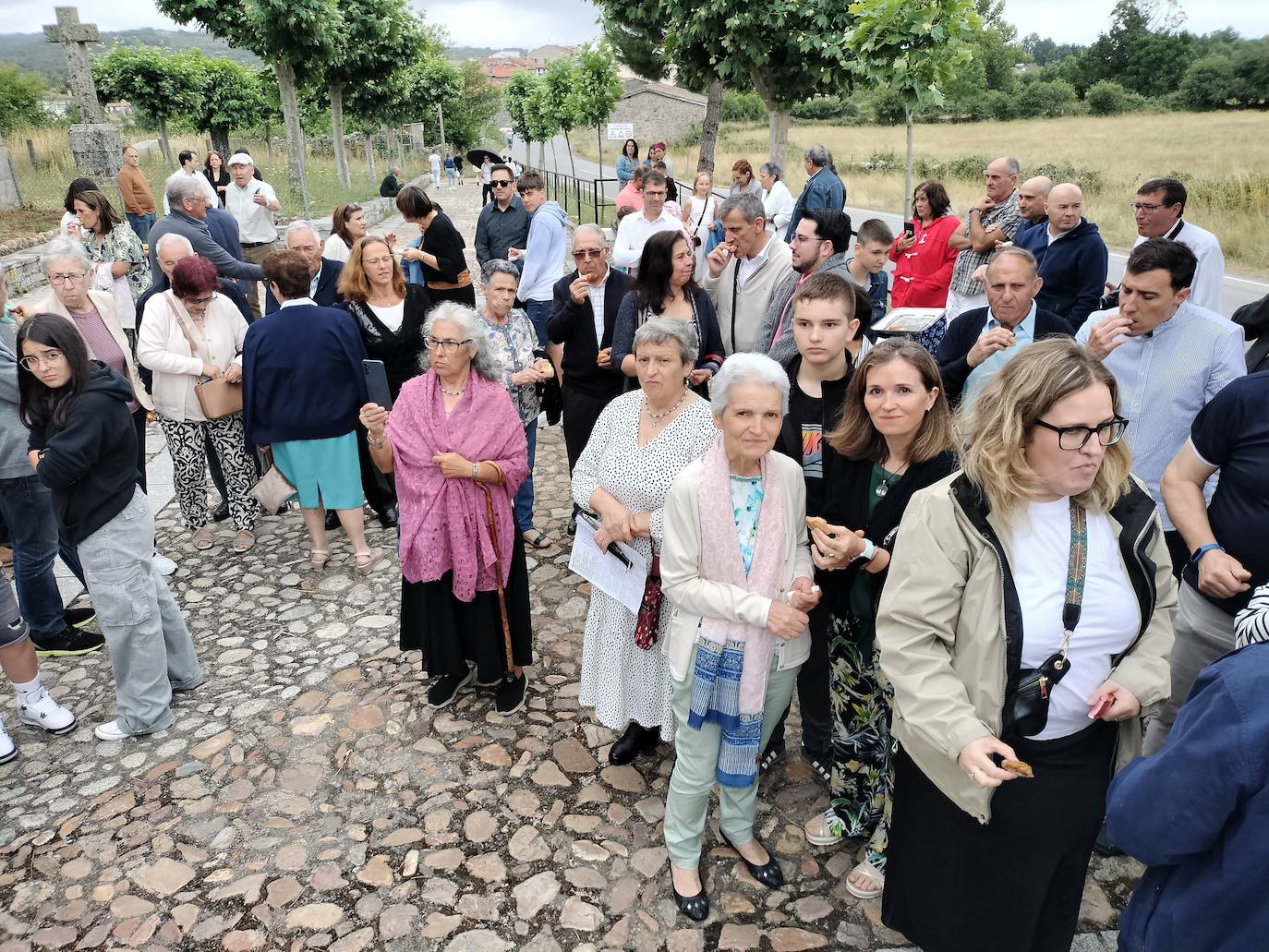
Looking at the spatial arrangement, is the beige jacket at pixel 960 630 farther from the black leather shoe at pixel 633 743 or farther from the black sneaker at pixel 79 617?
the black sneaker at pixel 79 617

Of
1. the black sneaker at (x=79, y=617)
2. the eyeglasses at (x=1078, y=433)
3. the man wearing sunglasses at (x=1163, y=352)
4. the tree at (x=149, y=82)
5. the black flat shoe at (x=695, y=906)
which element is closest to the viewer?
the eyeglasses at (x=1078, y=433)

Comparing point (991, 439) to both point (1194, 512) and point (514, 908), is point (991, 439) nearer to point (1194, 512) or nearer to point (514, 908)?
point (1194, 512)

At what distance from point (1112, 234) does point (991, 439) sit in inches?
781

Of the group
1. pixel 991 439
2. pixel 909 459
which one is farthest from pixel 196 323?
pixel 991 439

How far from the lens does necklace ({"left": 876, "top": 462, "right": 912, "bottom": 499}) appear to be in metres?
2.86

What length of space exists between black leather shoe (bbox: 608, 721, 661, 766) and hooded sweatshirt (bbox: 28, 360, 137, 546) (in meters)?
2.63

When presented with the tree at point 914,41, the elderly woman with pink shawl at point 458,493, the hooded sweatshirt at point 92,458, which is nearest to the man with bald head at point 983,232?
the tree at point 914,41

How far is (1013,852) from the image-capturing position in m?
2.25

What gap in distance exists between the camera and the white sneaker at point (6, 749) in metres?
3.89

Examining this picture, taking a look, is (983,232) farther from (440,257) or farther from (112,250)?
(112,250)

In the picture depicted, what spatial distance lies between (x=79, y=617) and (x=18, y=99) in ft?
122

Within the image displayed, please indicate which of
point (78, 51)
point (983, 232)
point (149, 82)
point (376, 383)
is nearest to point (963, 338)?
point (983, 232)

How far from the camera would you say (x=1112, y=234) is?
60.2 feet

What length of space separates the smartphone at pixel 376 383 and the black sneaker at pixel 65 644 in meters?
2.15
